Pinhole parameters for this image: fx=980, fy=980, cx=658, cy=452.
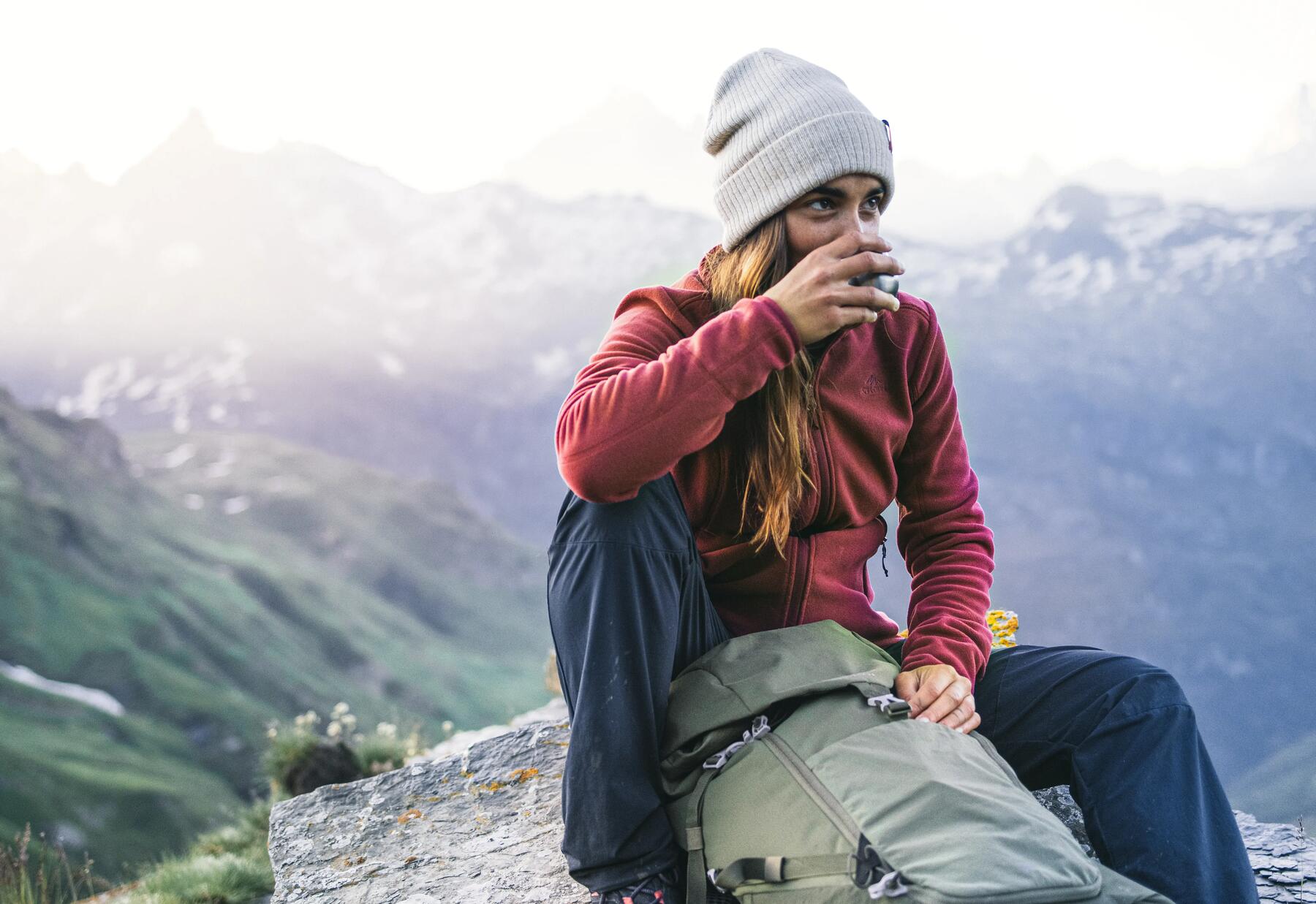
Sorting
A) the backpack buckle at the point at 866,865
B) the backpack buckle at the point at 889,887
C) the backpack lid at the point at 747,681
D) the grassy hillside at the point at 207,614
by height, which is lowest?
the backpack buckle at the point at 889,887

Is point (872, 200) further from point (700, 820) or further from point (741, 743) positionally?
point (700, 820)

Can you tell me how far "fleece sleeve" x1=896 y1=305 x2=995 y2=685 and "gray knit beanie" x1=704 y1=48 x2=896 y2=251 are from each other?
0.61 m

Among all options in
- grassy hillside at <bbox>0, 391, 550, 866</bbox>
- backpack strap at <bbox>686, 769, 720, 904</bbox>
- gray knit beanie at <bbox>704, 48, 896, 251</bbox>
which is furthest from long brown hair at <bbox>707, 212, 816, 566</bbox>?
grassy hillside at <bbox>0, 391, 550, 866</bbox>

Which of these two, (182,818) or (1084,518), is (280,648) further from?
(1084,518)

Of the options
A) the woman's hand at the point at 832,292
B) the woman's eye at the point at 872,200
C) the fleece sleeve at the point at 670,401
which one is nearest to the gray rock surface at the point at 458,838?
the fleece sleeve at the point at 670,401

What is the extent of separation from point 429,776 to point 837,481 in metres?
2.39

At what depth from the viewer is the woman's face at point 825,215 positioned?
3121 millimetres

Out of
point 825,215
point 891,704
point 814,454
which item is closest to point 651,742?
point 891,704

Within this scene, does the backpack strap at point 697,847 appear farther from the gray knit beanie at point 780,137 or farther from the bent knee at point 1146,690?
the gray knit beanie at point 780,137

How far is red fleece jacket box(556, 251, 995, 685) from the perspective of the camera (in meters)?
2.59

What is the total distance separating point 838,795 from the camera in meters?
2.33

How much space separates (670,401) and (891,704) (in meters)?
0.99

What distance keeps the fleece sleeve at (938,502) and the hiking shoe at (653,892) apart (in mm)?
1161

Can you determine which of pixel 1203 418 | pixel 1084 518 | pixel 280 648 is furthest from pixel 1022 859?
pixel 1203 418
